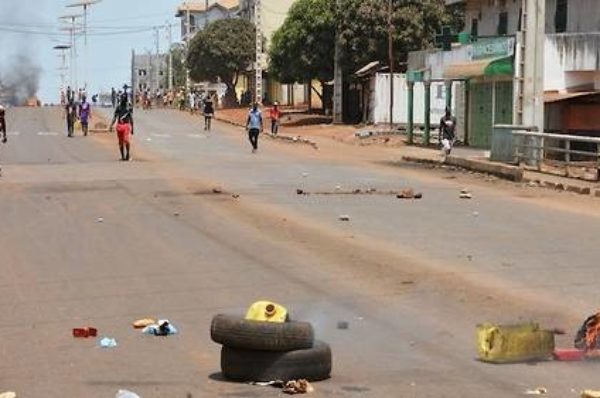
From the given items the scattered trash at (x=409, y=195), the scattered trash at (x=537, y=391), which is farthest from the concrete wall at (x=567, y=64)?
the scattered trash at (x=537, y=391)

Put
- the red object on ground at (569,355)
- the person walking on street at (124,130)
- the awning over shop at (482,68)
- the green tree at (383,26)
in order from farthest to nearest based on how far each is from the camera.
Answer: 1. the green tree at (383,26)
2. the awning over shop at (482,68)
3. the person walking on street at (124,130)
4. the red object on ground at (569,355)

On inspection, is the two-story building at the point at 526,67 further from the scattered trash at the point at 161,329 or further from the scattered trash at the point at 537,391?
the scattered trash at the point at 537,391

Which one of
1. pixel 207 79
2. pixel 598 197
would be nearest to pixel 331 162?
pixel 598 197

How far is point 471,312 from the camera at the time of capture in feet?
30.3

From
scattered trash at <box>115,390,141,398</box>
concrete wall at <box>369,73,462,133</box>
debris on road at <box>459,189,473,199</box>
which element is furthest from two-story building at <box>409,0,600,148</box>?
scattered trash at <box>115,390,141,398</box>

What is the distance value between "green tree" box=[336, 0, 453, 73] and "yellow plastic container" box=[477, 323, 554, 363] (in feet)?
170

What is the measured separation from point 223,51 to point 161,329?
88547 millimetres

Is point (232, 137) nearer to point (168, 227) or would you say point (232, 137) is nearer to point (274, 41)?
point (274, 41)

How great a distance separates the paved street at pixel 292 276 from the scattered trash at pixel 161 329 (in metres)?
0.11

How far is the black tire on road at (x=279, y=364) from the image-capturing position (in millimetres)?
6672

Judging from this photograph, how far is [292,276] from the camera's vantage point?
37.0 feet

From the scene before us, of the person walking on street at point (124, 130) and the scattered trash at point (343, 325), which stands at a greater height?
the person walking on street at point (124, 130)

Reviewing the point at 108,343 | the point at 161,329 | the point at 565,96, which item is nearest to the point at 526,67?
the point at 565,96

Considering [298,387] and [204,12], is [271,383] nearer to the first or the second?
[298,387]
